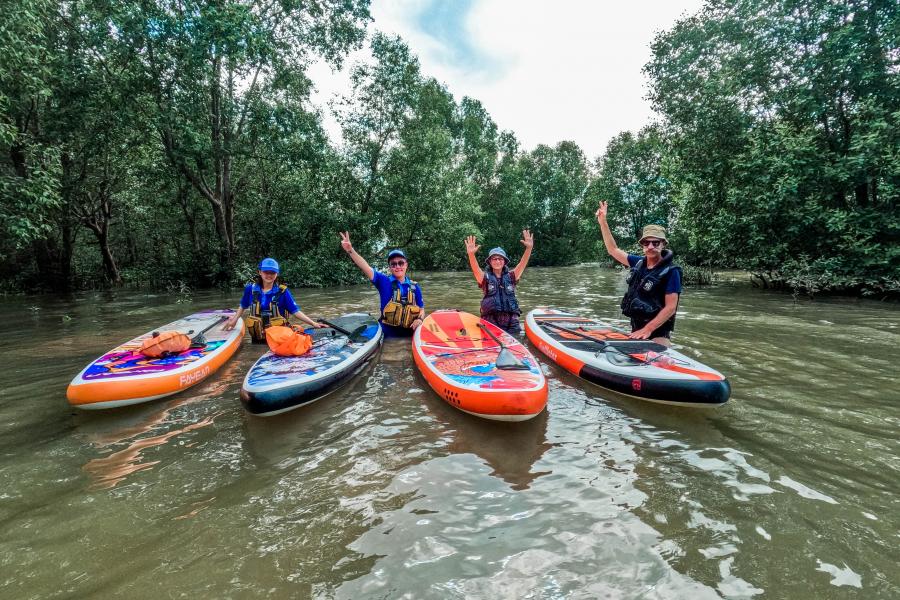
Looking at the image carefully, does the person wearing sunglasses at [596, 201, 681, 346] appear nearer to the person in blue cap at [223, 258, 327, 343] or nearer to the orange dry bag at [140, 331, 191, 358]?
the person in blue cap at [223, 258, 327, 343]

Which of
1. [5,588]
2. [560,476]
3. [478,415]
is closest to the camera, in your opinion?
[5,588]

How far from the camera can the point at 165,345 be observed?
16.2 ft

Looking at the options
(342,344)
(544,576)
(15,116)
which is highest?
(15,116)

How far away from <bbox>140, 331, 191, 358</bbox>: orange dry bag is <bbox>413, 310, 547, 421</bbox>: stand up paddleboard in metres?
2.81

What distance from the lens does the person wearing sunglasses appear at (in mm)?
4891

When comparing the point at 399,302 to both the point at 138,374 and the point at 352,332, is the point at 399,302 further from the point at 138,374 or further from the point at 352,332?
the point at 138,374

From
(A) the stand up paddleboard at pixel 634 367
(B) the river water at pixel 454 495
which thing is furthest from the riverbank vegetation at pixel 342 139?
(A) the stand up paddleboard at pixel 634 367

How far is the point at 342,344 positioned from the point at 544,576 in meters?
4.01

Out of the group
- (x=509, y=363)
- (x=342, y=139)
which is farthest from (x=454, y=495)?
(x=342, y=139)

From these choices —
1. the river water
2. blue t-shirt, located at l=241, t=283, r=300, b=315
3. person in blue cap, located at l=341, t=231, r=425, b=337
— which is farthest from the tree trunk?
person in blue cap, located at l=341, t=231, r=425, b=337

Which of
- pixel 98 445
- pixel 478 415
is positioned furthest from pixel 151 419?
pixel 478 415

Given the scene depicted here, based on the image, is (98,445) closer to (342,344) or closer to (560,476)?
(342,344)

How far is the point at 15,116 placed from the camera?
41.7ft

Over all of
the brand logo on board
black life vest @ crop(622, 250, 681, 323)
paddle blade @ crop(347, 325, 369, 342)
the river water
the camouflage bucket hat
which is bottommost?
the river water
